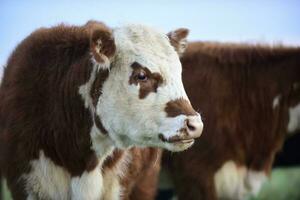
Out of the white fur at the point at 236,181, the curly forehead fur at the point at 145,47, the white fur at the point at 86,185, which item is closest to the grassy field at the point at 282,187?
the white fur at the point at 236,181

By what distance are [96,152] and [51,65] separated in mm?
789

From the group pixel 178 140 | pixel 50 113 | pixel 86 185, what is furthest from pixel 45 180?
pixel 178 140

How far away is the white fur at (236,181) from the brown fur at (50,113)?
2.11 meters

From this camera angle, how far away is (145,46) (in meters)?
5.16

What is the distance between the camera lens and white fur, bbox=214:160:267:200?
23.8ft

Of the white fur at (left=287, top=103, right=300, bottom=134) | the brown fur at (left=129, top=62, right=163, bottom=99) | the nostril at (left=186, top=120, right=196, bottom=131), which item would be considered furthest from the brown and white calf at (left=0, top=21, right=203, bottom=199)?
the white fur at (left=287, top=103, right=300, bottom=134)

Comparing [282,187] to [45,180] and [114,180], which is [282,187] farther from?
[45,180]

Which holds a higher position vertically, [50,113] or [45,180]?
[50,113]

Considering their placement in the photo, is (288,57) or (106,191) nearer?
(106,191)

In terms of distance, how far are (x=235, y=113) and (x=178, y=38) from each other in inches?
79.9

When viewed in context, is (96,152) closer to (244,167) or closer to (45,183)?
(45,183)

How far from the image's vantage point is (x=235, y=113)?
7.31 metres

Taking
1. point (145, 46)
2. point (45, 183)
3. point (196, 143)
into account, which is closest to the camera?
point (145, 46)

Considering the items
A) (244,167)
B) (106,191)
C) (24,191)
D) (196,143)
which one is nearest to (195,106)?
(196,143)
